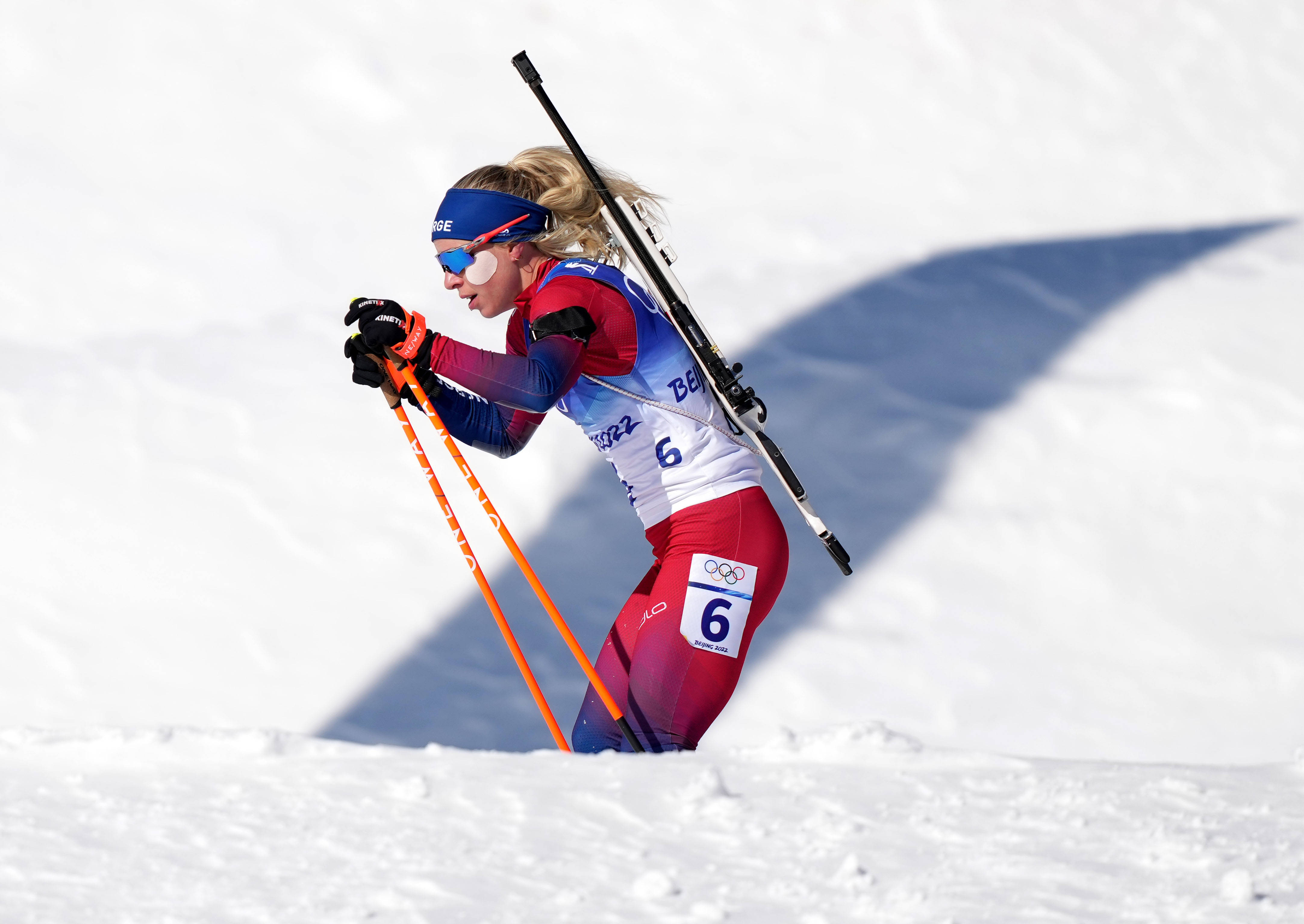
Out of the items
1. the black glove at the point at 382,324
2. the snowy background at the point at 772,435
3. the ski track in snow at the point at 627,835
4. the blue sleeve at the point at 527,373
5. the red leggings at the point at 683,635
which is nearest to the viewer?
the ski track in snow at the point at 627,835

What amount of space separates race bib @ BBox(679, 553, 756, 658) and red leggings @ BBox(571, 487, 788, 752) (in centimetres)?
1

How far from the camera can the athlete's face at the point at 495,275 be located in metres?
2.95

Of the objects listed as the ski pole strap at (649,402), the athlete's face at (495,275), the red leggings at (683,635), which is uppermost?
the athlete's face at (495,275)

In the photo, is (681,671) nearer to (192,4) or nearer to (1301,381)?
(1301,381)

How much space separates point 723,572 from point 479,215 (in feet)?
3.04

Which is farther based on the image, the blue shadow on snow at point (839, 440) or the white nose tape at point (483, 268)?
the blue shadow on snow at point (839, 440)

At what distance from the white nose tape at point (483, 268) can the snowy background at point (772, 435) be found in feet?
3.29

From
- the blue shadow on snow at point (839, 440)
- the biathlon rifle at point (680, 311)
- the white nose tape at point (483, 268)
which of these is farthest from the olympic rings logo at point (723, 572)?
the blue shadow on snow at point (839, 440)

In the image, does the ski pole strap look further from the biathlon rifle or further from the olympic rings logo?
the olympic rings logo

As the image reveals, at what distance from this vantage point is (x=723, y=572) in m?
2.86

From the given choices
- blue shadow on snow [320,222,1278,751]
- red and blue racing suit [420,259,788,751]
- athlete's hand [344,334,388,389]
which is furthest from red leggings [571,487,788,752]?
blue shadow on snow [320,222,1278,751]

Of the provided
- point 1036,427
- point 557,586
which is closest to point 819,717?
point 557,586

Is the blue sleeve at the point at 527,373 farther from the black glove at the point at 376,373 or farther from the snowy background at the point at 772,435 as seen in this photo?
the snowy background at the point at 772,435

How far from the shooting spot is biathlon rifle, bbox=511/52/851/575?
295cm
